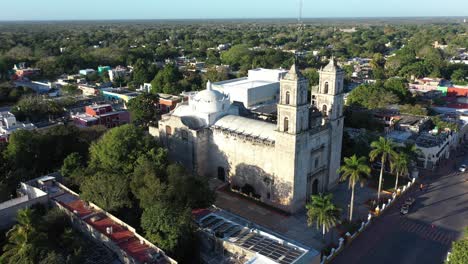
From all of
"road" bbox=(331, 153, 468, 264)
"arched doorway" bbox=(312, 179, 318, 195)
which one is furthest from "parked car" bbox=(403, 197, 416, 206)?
"arched doorway" bbox=(312, 179, 318, 195)

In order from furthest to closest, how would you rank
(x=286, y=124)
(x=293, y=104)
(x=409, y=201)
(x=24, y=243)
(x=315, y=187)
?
(x=315, y=187) < (x=409, y=201) < (x=286, y=124) < (x=293, y=104) < (x=24, y=243)

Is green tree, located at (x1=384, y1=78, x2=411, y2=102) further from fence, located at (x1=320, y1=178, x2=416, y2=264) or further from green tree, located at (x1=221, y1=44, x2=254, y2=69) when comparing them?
green tree, located at (x1=221, y1=44, x2=254, y2=69)

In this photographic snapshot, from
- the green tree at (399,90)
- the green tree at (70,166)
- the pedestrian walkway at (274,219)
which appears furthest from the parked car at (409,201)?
the green tree at (399,90)

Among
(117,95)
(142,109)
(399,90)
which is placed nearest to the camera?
(142,109)

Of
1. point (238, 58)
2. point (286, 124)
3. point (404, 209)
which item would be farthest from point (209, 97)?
point (238, 58)

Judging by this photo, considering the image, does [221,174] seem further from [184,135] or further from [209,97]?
[209,97]

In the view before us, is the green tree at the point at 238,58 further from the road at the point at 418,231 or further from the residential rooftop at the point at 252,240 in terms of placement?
the residential rooftop at the point at 252,240

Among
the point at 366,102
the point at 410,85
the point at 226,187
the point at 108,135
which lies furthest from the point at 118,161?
the point at 410,85
